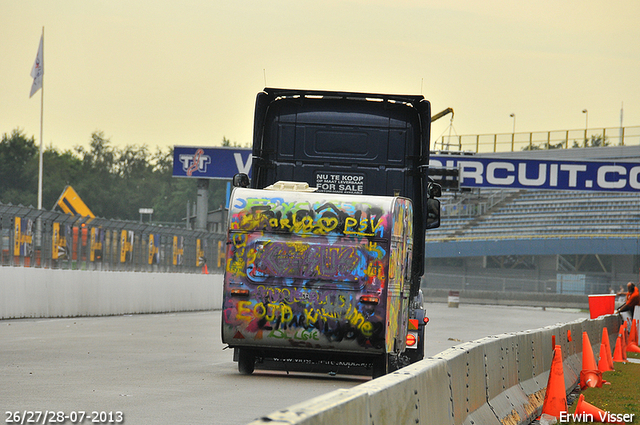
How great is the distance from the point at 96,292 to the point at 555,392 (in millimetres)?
19519

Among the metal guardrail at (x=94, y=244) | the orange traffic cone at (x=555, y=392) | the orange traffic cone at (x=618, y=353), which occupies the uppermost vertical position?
the metal guardrail at (x=94, y=244)

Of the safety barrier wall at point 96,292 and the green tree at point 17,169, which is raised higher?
the green tree at point 17,169

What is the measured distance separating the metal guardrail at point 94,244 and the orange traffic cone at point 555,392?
1582 centimetres

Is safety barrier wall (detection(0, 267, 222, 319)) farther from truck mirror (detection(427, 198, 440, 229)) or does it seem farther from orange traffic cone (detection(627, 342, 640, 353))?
orange traffic cone (detection(627, 342, 640, 353))

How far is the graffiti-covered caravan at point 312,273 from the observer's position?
11.9m

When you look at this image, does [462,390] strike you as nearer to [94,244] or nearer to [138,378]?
[138,378]

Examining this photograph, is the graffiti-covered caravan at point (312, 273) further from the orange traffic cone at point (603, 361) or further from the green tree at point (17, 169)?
the green tree at point (17, 169)

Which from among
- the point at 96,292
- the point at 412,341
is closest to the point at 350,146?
the point at 412,341

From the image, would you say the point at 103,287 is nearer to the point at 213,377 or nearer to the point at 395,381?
the point at 213,377

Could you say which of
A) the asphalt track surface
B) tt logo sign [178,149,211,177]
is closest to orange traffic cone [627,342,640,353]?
the asphalt track surface

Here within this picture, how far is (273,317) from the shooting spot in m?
12.0

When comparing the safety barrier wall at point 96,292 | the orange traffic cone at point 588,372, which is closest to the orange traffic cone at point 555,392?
the orange traffic cone at point 588,372

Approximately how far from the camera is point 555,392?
10.5 metres

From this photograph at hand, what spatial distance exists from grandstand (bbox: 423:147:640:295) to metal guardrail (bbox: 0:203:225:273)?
105 feet
